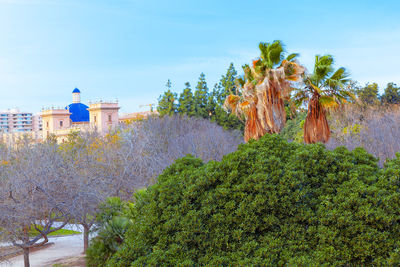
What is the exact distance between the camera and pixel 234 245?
595 centimetres

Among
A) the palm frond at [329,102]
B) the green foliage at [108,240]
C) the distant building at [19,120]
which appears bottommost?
the green foliage at [108,240]

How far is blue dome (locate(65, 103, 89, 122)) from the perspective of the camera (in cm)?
7812

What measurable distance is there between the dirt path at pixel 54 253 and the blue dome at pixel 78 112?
2374 inches

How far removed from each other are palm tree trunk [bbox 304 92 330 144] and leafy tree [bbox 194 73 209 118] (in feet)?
75.7

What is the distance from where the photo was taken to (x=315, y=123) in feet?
A: 61.1

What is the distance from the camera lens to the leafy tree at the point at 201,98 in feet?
137

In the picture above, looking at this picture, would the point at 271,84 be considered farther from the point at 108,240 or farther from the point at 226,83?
the point at 226,83

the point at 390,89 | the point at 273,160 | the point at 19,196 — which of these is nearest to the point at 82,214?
the point at 19,196

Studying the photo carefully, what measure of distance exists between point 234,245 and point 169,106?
36237 mm

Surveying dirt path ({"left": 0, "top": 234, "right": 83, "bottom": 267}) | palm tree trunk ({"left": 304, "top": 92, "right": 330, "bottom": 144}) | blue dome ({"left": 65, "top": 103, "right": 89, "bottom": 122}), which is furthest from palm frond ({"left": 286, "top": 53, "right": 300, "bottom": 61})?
blue dome ({"left": 65, "top": 103, "right": 89, "bottom": 122})

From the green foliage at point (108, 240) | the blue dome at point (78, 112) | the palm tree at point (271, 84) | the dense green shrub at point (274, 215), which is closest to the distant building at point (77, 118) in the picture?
the blue dome at point (78, 112)

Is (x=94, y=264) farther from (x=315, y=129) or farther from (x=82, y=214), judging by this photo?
(x=315, y=129)

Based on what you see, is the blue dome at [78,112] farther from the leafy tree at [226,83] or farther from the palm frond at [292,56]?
the palm frond at [292,56]

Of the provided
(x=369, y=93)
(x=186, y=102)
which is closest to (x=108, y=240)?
(x=186, y=102)
